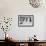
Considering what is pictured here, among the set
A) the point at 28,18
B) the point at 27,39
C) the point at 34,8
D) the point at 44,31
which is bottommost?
the point at 27,39

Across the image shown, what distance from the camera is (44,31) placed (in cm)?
440

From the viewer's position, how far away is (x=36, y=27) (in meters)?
4.41

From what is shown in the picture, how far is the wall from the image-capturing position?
4.40 metres

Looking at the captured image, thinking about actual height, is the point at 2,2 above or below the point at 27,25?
above

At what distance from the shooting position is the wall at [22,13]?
173 inches

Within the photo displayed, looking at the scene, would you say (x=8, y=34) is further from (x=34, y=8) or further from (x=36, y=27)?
(x=34, y=8)

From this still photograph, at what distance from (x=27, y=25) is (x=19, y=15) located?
438mm

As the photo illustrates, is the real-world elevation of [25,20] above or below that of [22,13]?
below

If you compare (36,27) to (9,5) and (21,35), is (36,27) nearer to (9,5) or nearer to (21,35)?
(21,35)

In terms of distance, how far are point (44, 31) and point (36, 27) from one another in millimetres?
303

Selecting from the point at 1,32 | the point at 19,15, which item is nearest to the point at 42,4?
the point at 19,15

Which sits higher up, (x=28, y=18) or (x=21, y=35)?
(x=28, y=18)

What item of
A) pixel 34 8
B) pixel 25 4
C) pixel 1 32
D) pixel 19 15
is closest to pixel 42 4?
pixel 34 8

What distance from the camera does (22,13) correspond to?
443 cm
